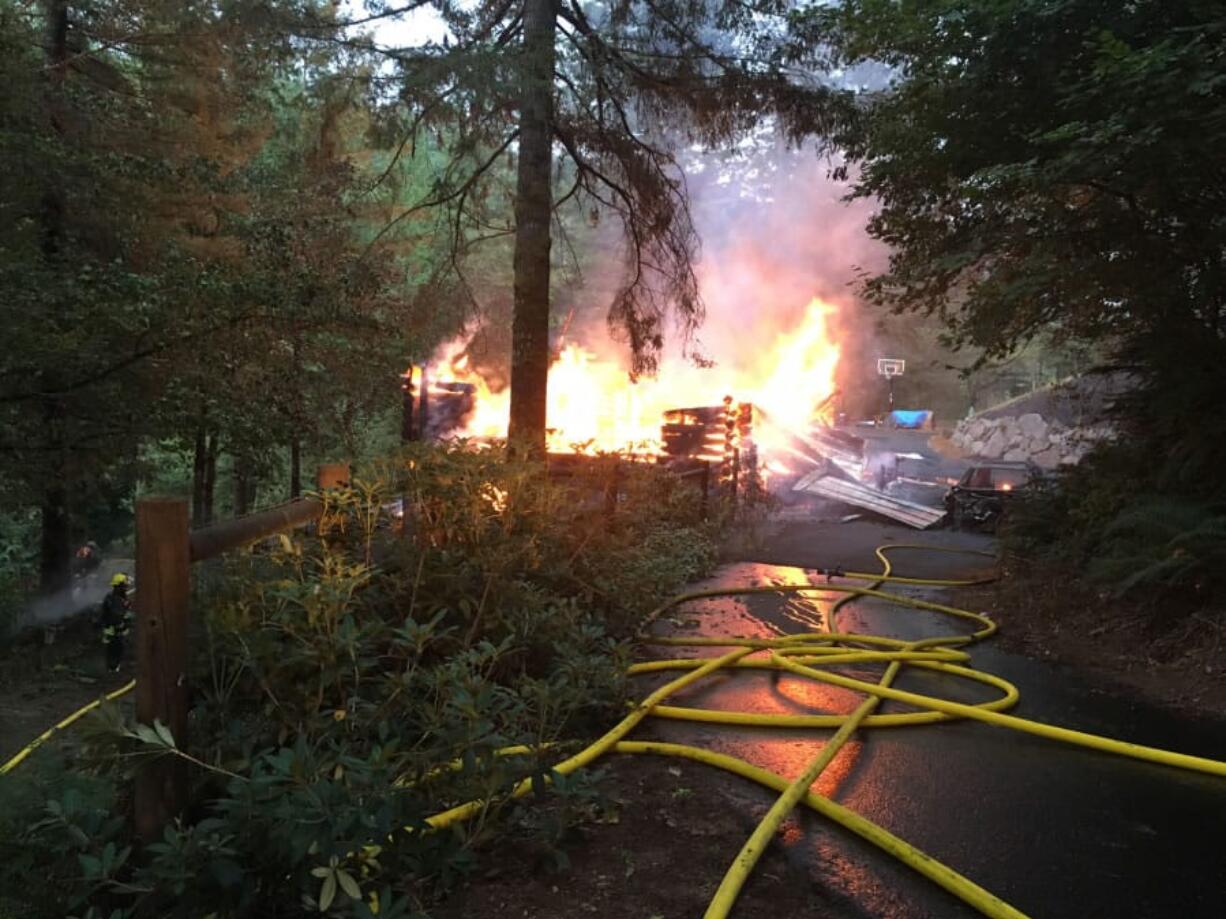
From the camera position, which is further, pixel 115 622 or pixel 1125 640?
pixel 115 622

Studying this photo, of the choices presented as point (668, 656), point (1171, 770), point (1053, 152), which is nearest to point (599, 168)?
point (1053, 152)

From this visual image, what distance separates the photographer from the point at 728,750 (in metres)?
3.75

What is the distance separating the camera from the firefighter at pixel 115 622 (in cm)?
914

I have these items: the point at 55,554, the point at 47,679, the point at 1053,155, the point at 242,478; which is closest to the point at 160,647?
the point at 1053,155

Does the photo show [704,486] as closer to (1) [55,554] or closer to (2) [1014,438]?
(1) [55,554]

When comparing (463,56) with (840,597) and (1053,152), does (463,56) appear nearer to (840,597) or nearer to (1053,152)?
(1053,152)

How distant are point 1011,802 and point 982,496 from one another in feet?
46.5

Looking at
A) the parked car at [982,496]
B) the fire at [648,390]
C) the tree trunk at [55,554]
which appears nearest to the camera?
the tree trunk at [55,554]

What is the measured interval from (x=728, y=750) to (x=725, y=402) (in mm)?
12694

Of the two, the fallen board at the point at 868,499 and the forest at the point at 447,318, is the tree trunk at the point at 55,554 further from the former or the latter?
the fallen board at the point at 868,499

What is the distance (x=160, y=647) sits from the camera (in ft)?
7.97

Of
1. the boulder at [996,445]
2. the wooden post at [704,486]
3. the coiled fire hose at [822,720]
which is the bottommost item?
the coiled fire hose at [822,720]

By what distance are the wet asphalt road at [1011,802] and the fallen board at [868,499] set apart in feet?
44.3

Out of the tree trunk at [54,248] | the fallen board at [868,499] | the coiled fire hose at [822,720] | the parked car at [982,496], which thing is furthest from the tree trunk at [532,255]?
the fallen board at [868,499]
